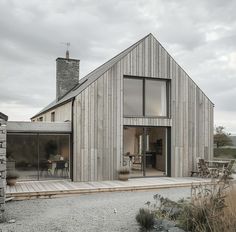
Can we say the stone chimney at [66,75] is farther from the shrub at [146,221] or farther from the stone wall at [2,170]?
the shrub at [146,221]

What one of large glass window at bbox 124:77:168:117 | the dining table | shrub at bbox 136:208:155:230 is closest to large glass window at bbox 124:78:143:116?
large glass window at bbox 124:77:168:117

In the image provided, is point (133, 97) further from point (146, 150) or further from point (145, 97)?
point (146, 150)

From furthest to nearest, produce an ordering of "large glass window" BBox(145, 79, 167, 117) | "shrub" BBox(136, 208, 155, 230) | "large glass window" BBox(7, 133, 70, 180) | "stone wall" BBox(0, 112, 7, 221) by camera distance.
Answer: "large glass window" BBox(145, 79, 167, 117)
"large glass window" BBox(7, 133, 70, 180)
"stone wall" BBox(0, 112, 7, 221)
"shrub" BBox(136, 208, 155, 230)

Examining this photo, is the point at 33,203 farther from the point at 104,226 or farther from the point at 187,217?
the point at 187,217

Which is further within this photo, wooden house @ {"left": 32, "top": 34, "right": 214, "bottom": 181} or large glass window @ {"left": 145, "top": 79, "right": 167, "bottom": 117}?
large glass window @ {"left": 145, "top": 79, "right": 167, "bottom": 117}

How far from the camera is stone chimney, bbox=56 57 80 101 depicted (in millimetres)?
16375

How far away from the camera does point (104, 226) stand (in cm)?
640

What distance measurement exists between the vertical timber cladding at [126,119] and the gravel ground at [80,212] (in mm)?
2126

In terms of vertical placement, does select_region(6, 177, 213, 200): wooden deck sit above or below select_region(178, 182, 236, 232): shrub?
below

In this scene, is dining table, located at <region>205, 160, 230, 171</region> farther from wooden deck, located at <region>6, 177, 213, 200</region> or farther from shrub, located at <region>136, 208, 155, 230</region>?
shrub, located at <region>136, 208, 155, 230</region>

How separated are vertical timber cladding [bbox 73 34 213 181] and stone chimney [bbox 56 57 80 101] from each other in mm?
4593

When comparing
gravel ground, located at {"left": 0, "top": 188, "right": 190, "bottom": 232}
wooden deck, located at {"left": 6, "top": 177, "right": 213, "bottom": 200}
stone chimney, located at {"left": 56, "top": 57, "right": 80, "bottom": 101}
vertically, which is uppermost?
stone chimney, located at {"left": 56, "top": 57, "right": 80, "bottom": 101}

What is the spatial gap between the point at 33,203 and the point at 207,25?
27.1 feet

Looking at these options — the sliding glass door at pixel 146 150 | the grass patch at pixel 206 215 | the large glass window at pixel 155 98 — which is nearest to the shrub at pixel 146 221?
the grass patch at pixel 206 215
